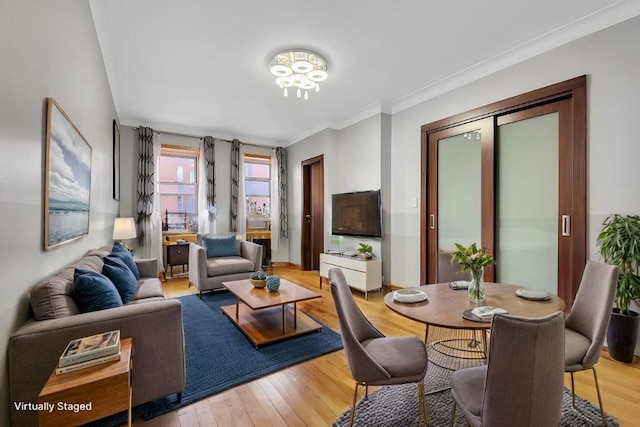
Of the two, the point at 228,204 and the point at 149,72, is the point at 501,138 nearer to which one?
the point at 149,72

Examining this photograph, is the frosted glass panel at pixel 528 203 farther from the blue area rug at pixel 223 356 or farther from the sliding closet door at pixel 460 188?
the blue area rug at pixel 223 356

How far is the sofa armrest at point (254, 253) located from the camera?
4536 mm

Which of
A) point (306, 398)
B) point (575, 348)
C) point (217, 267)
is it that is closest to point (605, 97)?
point (575, 348)

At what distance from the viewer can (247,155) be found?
641cm

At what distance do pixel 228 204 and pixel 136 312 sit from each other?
4.64m

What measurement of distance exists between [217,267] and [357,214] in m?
2.30

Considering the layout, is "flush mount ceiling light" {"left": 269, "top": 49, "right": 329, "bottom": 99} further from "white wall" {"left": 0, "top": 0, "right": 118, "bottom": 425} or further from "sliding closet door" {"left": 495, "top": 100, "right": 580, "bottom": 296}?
"sliding closet door" {"left": 495, "top": 100, "right": 580, "bottom": 296}

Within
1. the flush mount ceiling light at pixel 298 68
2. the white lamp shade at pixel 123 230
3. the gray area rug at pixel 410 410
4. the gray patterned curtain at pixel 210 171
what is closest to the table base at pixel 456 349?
the gray area rug at pixel 410 410

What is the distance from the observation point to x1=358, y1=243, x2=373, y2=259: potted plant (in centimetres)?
434

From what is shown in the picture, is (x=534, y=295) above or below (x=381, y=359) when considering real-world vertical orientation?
above

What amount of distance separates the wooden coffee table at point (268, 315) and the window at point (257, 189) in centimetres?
332

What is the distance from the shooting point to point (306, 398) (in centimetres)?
190

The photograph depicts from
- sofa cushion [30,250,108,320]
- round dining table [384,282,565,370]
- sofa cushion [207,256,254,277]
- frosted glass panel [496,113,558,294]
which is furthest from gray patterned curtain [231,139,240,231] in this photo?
frosted glass panel [496,113,558,294]

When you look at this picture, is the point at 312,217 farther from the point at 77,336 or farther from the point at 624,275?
the point at 77,336
